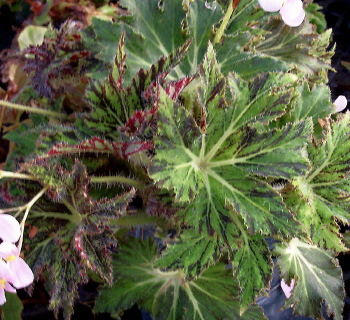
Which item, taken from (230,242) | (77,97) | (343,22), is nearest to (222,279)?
(230,242)

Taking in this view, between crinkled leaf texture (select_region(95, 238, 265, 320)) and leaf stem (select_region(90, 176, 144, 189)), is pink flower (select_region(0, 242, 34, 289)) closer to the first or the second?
leaf stem (select_region(90, 176, 144, 189))

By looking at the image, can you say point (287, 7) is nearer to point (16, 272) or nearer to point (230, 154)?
point (230, 154)

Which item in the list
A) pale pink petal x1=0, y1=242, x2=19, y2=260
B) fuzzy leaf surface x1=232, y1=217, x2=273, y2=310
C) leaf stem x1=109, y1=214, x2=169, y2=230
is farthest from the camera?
leaf stem x1=109, y1=214, x2=169, y2=230

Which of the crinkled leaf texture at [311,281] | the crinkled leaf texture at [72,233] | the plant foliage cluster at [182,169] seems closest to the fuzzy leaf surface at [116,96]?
the plant foliage cluster at [182,169]

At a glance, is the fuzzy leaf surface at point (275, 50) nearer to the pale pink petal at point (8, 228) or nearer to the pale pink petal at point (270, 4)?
the pale pink petal at point (270, 4)

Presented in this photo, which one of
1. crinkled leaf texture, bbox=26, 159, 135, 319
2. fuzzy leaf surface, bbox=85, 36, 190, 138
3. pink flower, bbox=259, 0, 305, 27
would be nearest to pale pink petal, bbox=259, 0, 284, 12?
pink flower, bbox=259, 0, 305, 27

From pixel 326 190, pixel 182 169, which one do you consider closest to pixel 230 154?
pixel 182 169

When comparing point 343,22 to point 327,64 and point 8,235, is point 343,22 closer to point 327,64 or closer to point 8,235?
point 327,64
